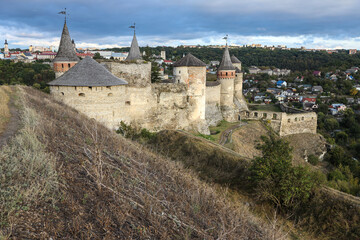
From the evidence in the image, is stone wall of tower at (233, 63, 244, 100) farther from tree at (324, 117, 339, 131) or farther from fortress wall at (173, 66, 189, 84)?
tree at (324, 117, 339, 131)

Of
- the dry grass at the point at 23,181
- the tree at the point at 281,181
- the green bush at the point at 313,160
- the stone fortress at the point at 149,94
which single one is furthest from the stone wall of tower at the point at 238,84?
the dry grass at the point at 23,181

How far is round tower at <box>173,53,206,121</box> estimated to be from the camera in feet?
67.0

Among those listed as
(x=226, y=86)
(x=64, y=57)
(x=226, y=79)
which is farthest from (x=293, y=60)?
(x=64, y=57)

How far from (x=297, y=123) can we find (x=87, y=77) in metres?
24.3

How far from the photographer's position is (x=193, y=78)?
20703mm

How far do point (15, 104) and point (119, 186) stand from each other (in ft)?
27.8

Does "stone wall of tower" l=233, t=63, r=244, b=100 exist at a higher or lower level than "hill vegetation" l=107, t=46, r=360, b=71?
lower

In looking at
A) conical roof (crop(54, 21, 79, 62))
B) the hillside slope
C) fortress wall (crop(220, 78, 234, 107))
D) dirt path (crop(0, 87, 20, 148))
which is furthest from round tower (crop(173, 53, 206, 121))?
the hillside slope

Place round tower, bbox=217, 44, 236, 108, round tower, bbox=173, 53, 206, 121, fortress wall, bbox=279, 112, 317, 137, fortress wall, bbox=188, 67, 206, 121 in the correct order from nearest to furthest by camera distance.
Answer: round tower, bbox=173, 53, 206, 121 → fortress wall, bbox=188, 67, 206, 121 → round tower, bbox=217, 44, 236, 108 → fortress wall, bbox=279, 112, 317, 137

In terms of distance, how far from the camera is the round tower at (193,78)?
20422mm

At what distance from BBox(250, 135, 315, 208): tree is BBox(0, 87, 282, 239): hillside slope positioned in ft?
14.1

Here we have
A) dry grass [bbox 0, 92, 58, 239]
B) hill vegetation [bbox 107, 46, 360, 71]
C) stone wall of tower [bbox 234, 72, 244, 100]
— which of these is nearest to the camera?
dry grass [bbox 0, 92, 58, 239]

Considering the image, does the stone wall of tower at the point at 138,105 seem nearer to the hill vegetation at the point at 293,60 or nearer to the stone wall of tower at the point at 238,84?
the stone wall of tower at the point at 238,84

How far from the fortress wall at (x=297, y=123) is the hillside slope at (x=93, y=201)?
24.8 metres
